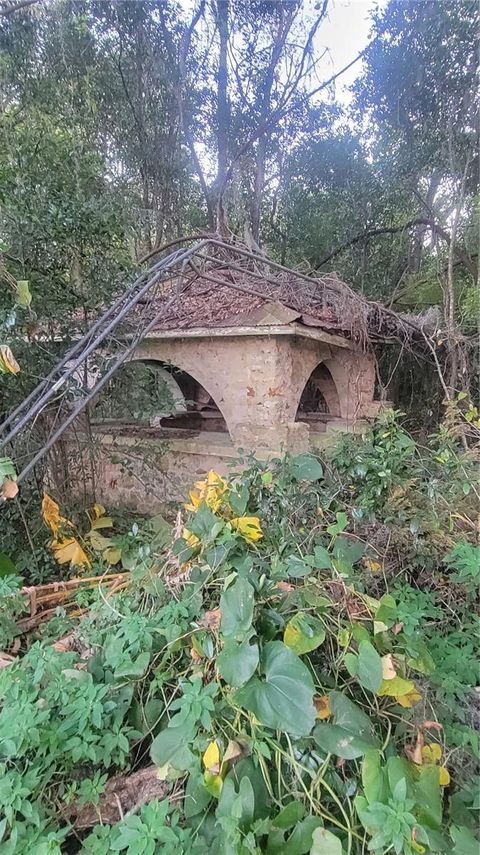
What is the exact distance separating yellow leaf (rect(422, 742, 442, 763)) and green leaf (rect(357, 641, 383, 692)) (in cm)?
22

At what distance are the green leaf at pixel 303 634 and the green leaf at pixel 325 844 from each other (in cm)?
34

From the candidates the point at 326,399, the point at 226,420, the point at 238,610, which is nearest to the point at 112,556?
the point at 226,420

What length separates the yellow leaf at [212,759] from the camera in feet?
3.21

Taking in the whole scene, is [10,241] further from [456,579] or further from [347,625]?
[456,579]

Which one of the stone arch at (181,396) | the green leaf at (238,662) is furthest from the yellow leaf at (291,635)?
the stone arch at (181,396)

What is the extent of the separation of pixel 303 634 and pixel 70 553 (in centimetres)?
270

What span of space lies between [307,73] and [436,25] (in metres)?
2.58

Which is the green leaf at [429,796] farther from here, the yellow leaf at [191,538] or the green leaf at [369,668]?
the yellow leaf at [191,538]

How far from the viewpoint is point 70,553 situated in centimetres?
335

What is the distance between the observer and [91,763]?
1139mm

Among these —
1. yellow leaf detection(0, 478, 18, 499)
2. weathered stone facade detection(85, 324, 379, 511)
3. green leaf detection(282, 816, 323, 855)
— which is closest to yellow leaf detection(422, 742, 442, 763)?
green leaf detection(282, 816, 323, 855)

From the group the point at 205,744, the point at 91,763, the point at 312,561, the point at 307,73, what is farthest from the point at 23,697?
the point at 307,73

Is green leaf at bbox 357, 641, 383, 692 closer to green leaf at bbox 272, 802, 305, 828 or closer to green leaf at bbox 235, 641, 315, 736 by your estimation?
green leaf at bbox 235, 641, 315, 736

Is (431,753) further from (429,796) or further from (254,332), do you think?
(254,332)
